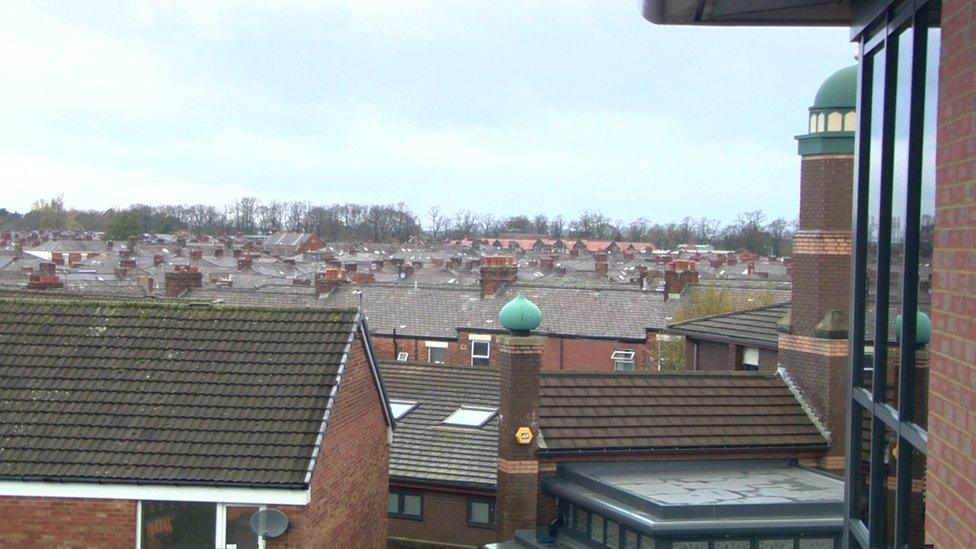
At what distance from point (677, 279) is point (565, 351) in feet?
19.5

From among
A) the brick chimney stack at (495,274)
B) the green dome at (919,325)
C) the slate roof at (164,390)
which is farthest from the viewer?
the brick chimney stack at (495,274)

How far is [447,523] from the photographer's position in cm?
1848

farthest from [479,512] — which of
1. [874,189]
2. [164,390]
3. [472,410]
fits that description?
[874,189]

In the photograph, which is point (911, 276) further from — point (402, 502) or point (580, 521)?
point (402, 502)

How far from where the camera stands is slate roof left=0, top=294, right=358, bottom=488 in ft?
36.4

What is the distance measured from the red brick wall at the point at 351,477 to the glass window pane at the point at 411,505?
3750 millimetres

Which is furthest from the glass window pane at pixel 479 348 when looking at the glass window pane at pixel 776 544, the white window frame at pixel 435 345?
the glass window pane at pixel 776 544

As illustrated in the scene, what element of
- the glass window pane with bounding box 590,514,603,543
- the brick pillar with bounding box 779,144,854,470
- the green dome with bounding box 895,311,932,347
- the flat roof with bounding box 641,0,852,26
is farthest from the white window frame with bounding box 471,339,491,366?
the green dome with bounding box 895,311,932,347

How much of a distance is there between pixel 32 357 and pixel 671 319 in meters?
25.6

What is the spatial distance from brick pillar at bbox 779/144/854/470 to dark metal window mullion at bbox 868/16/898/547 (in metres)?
10.4

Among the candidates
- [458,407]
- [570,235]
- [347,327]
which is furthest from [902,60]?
[570,235]

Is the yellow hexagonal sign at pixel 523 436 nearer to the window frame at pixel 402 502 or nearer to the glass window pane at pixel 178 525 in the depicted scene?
the glass window pane at pixel 178 525

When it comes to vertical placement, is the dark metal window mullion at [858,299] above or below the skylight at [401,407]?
above

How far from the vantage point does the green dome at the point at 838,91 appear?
14.5 m
